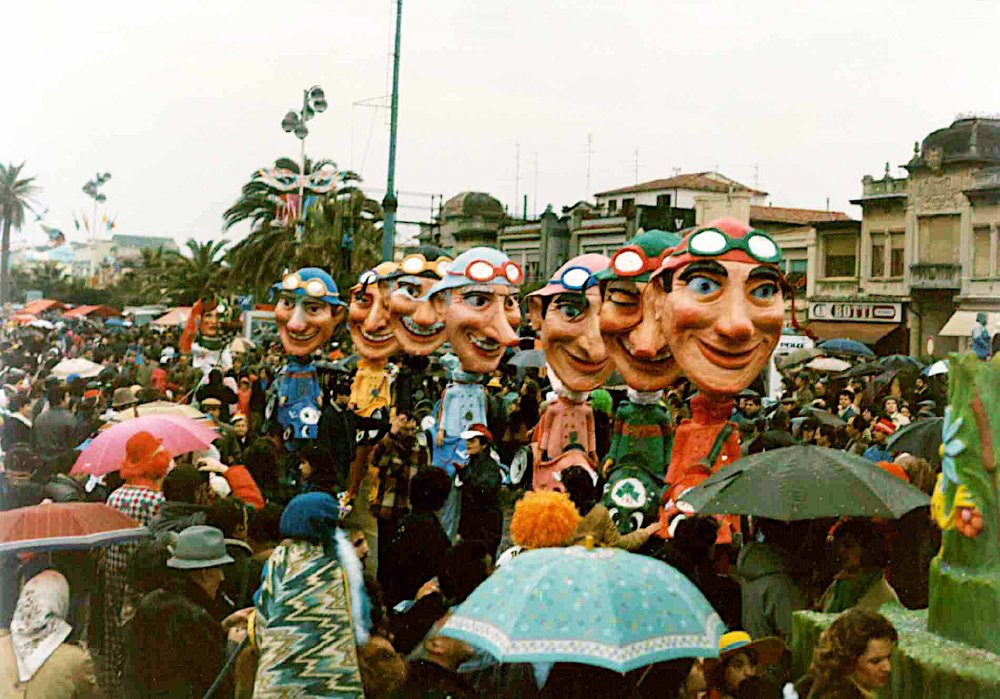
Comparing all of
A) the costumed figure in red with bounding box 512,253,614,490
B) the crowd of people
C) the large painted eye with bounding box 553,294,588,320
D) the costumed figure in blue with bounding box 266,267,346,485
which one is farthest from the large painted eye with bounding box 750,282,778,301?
the costumed figure in blue with bounding box 266,267,346,485

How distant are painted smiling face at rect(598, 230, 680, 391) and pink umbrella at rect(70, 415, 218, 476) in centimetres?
321

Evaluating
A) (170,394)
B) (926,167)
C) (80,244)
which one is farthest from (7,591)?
(80,244)

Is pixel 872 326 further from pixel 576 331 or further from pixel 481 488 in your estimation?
pixel 481 488

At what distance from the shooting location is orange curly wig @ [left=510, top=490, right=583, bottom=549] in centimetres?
474

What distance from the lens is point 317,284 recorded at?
1338 cm

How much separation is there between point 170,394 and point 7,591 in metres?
8.79

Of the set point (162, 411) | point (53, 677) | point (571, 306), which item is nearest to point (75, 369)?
point (162, 411)

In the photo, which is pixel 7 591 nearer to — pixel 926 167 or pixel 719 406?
pixel 719 406

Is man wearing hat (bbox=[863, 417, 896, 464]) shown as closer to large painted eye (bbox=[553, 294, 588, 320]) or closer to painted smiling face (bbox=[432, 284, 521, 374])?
large painted eye (bbox=[553, 294, 588, 320])

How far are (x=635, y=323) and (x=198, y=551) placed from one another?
4.64m

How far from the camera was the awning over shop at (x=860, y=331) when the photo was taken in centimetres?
2986

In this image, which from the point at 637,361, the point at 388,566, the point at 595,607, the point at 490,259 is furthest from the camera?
the point at 490,259

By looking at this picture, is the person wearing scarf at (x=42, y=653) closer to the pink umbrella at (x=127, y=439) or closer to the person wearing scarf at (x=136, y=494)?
the person wearing scarf at (x=136, y=494)

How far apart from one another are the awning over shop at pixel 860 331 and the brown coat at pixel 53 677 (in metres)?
27.3
